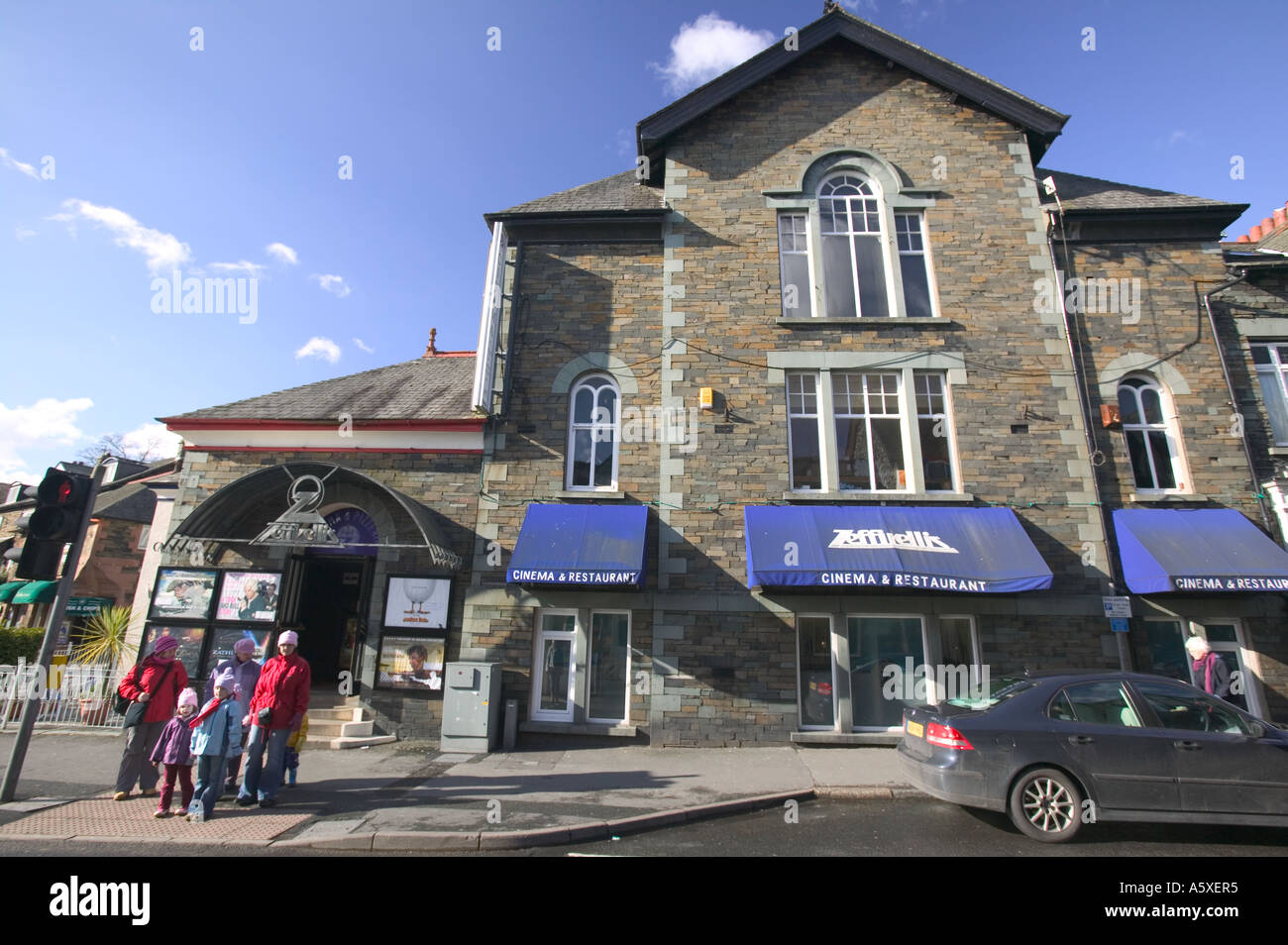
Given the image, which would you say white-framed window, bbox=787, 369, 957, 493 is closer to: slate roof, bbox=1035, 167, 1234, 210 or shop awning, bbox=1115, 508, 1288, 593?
shop awning, bbox=1115, 508, 1288, 593

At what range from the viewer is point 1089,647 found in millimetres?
9703

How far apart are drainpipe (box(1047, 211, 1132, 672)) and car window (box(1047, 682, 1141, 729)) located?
14.9ft

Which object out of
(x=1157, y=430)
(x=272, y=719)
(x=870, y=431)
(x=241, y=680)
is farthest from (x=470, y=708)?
(x=1157, y=430)

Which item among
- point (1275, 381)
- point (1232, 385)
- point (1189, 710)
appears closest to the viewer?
point (1189, 710)

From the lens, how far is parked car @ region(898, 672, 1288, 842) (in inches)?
220

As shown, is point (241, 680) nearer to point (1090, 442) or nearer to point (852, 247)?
point (852, 247)

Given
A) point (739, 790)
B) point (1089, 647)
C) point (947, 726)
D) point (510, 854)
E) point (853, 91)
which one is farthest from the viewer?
point (853, 91)

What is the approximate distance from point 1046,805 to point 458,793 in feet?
20.2

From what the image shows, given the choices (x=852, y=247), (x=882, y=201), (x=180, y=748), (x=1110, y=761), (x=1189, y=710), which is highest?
(x=882, y=201)

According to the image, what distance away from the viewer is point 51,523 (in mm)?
6688

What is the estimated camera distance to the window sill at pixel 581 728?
9.77m
